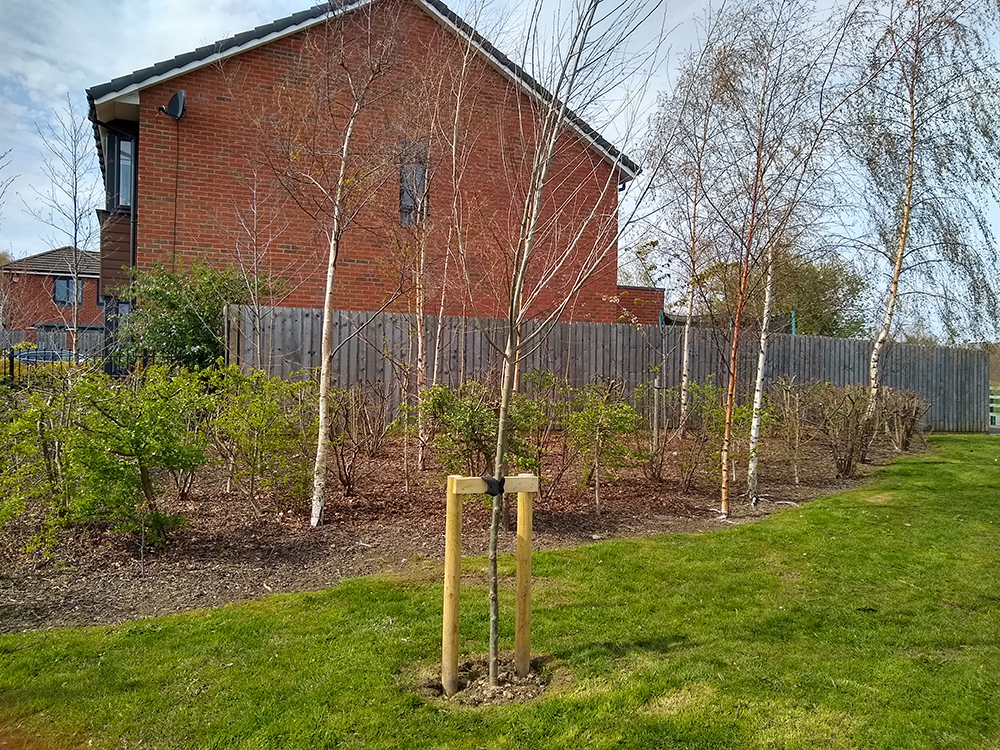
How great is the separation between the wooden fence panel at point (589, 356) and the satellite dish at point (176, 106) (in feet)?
15.0

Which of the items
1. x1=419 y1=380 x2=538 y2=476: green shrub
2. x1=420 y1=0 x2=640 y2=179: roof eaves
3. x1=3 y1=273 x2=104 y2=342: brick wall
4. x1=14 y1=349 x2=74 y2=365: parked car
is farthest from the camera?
x1=3 y1=273 x2=104 y2=342: brick wall

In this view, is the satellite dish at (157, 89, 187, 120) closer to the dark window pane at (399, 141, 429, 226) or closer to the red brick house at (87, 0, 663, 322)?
the red brick house at (87, 0, 663, 322)

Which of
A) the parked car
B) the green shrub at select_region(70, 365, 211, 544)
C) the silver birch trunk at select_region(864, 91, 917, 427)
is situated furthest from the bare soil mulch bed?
the parked car

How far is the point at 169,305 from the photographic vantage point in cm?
1126

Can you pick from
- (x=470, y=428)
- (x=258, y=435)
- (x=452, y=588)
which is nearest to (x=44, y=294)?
(x=258, y=435)

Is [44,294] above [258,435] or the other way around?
above

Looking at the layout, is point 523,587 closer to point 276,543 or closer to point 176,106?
point 276,543

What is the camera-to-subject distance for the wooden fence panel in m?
10.5

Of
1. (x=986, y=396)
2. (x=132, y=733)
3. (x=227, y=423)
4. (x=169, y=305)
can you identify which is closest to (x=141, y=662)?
(x=132, y=733)

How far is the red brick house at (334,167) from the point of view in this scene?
7.15m

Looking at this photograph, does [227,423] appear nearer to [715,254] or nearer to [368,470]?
[368,470]

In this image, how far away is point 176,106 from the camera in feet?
40.7

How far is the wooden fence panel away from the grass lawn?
290cm

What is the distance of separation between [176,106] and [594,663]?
12300mm
